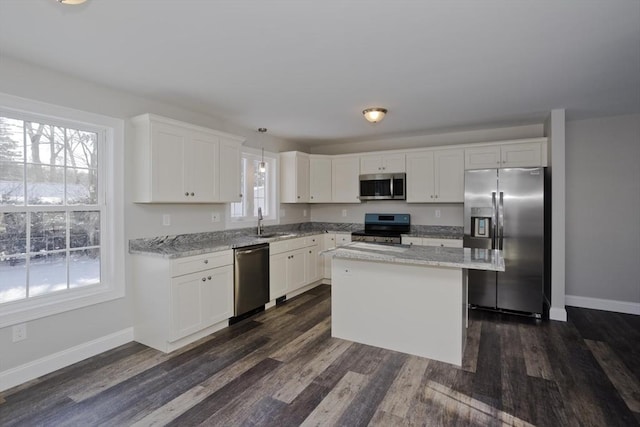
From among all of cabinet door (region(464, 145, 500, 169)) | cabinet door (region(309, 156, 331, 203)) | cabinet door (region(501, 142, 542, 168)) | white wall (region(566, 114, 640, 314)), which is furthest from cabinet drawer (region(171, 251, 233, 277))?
white wall (region(566, 114, 640, 314))

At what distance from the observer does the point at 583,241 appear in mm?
4391

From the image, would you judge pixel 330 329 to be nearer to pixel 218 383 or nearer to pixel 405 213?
pixel 218 383

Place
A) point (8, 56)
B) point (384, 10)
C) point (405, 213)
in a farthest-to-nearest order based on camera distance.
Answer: point (405, 213), point (8, 56), point (384, 10)

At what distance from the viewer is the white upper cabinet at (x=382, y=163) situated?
5.09 metres

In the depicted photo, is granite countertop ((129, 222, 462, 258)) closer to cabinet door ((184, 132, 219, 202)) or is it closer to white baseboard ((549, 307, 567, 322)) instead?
cabinet door ((184, 132, 219, 202))

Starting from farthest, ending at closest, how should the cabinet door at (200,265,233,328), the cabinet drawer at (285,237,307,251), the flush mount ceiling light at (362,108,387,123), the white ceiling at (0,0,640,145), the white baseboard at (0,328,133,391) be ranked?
1. the cabinet drawer at (285,237,307,251)
2. the flush mount ceiling light at (362,108,387,123)
3. the cabinet door at (200,265,233,328)
4. the white baseboard at (0,328,133,391)
5. the white ceiling at (0,0,640,145)

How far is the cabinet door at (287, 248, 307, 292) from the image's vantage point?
454cm

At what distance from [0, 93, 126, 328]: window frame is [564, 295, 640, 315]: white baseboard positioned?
17.8ft

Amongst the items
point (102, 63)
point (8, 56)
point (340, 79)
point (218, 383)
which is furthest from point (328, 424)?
point (8, 56)

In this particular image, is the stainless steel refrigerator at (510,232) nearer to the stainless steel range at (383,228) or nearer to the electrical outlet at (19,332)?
the stainless steel range at (383,228)

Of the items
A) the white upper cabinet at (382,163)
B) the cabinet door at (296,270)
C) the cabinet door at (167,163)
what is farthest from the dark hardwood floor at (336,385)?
the white upper cabinet at (382,163)

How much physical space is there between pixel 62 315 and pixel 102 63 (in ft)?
6.70

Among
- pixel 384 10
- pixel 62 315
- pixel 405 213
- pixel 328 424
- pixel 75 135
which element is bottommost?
pixel 328 424

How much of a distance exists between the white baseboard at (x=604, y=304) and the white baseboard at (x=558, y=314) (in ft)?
2.59
